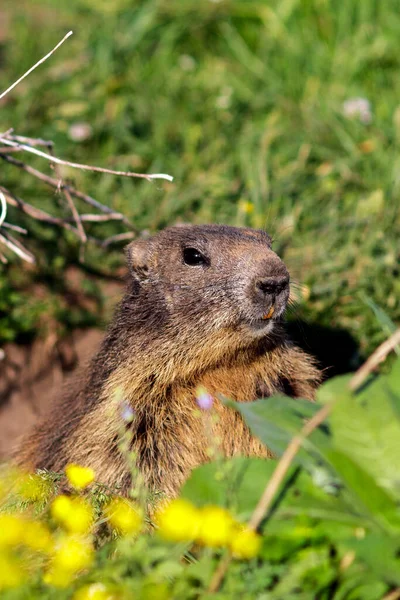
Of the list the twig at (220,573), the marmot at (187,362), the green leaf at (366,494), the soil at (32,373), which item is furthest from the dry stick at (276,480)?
the soil at (32,373)

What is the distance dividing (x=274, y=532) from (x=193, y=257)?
2.00m

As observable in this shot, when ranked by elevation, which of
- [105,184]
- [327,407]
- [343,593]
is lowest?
[105,184]

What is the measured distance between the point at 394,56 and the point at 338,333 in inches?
125

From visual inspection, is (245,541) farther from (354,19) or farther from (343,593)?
(354,19)

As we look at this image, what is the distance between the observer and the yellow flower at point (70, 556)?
7.53ft

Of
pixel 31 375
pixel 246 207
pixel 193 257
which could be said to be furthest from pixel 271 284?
pixel 31 375

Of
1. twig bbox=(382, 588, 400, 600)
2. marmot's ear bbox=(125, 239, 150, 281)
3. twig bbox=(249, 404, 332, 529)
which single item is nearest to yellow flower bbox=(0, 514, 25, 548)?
twig bbox=(249, 404, 332, 529)

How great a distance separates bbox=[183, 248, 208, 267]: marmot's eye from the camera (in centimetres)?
420

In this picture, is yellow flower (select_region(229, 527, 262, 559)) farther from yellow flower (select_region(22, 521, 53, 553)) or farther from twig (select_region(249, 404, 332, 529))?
yellow flower (select_region(22, 521, 53, 553))

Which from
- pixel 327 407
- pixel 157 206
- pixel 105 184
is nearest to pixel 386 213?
pixel 157 206

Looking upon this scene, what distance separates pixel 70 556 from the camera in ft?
7.59

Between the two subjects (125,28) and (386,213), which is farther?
(125,28)

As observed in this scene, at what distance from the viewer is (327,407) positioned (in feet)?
8.02

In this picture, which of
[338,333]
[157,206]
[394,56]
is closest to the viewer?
[338,333]
